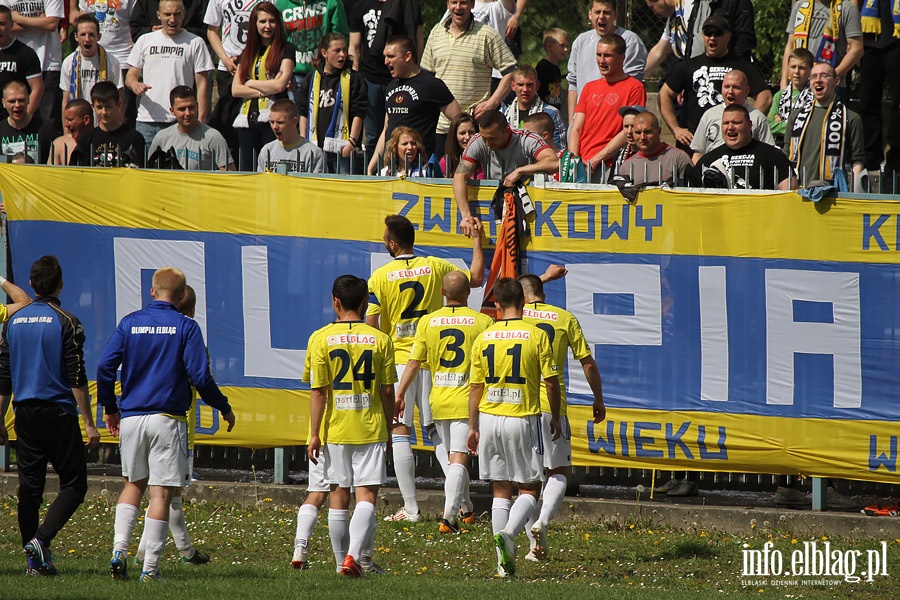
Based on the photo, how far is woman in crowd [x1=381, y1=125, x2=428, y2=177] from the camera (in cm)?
1173

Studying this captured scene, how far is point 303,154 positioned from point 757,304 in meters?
4.64

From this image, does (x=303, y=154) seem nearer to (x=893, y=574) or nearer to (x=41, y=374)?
(x=41, y=374)

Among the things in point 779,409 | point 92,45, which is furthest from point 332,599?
point 92,45

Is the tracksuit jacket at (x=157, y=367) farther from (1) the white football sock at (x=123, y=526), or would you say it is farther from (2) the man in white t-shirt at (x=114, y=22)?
(2) the man in white t-shirt at (x=114, y=22)

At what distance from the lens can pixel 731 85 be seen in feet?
39.5

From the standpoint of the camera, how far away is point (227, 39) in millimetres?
15555

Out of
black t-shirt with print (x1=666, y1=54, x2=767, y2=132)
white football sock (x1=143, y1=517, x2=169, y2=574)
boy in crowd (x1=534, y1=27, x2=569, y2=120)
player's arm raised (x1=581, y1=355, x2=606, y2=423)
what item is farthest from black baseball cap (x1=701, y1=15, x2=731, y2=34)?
white football sock (x1=143, y1=517, x2=169, y2=574)

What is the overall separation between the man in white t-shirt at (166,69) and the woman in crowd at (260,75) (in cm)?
54

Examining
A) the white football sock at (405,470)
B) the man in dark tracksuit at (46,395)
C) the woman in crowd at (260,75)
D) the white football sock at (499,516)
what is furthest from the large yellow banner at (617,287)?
the man in dark tracksuit at (46,395)

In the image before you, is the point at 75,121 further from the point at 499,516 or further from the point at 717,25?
the point at 499,516

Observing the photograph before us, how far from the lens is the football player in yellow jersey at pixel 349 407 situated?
8.80 meters

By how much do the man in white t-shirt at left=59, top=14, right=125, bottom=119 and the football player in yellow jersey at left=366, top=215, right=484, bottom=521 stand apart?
19.5 ft

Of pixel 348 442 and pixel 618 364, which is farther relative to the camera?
pixel 618 364

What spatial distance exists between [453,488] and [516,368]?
145 cm
